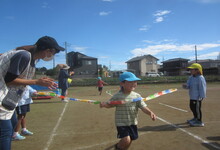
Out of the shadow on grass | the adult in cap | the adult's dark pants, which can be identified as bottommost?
the shadow on grass

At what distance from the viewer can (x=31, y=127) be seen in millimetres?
5906

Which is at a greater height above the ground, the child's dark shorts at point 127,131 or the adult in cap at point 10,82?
the adult in cap at point 10,82

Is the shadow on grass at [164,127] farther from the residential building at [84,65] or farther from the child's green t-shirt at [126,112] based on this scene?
the residential building at [84,65]

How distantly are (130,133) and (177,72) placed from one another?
61.7 metres

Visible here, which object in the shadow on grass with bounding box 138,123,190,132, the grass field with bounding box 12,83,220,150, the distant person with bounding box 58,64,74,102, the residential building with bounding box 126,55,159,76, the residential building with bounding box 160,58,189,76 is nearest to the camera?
the grass field with bounding box 12,83,220,150

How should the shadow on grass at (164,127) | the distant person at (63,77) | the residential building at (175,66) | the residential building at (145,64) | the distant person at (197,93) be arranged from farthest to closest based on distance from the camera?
the residential building at (145,64) < the residential building at (175,66) < the distant person at (63,77) < the distant person at (197,93) < the shadow on grass at (164,127)

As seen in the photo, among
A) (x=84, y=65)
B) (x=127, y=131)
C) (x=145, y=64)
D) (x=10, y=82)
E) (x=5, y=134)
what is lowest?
(x=127, y=131)

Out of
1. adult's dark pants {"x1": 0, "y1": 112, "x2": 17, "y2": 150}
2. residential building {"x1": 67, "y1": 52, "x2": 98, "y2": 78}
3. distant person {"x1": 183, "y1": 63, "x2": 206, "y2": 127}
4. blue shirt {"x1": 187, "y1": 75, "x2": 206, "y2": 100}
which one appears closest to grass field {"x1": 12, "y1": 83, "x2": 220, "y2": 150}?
distant person {"x1": 183, "y1": 63, "x2": 206, "y2": 127}

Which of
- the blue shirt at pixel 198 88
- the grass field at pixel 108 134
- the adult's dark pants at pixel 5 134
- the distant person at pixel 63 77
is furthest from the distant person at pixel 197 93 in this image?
the distant person at pixel 63 77

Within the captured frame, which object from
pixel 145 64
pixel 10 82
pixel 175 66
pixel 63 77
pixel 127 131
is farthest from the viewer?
pixel 145 64

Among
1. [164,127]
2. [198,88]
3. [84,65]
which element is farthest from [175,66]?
[164,127]

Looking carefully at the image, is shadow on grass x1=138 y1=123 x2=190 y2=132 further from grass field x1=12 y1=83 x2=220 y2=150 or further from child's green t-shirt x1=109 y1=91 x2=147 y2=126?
child's green t-shirt x1=109 y1=91 x2=147 y2=126

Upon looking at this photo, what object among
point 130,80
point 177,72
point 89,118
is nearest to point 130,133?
point 130,80

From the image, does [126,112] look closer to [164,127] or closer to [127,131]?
[127,131]
